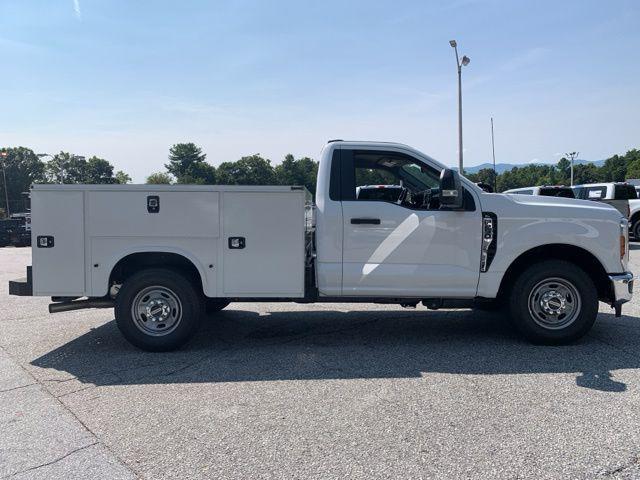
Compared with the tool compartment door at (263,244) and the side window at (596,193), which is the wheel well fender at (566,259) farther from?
the side window at (596,193)

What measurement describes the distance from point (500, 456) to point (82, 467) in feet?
8.63

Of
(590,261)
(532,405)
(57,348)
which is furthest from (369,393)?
(57,348)

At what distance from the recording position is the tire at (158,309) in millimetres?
5684

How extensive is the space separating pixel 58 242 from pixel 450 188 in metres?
4.13

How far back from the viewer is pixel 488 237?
576 centimetres

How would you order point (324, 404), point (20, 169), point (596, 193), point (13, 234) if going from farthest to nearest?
point (20, 169), point (13, 234), point (596, 193), point (324, 404)

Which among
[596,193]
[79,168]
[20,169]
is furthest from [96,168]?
[596,193]

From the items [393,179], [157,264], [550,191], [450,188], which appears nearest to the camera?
[450,188]

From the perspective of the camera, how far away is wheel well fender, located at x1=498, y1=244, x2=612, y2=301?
588cm

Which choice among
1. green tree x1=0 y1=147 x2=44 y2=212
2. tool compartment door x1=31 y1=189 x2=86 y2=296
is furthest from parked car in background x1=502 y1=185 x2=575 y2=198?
green tree x1=0 y1=147 x2=44 y2=212

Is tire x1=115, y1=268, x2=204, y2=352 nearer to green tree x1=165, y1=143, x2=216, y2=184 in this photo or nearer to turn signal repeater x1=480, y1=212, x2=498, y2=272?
turn signal repeater x1=480, y1=212, x2=498, y2=272

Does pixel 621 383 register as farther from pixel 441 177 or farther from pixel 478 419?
pixel 441 177

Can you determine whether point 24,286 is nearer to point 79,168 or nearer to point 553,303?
point 553,303

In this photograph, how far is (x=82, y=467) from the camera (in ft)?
10.9
